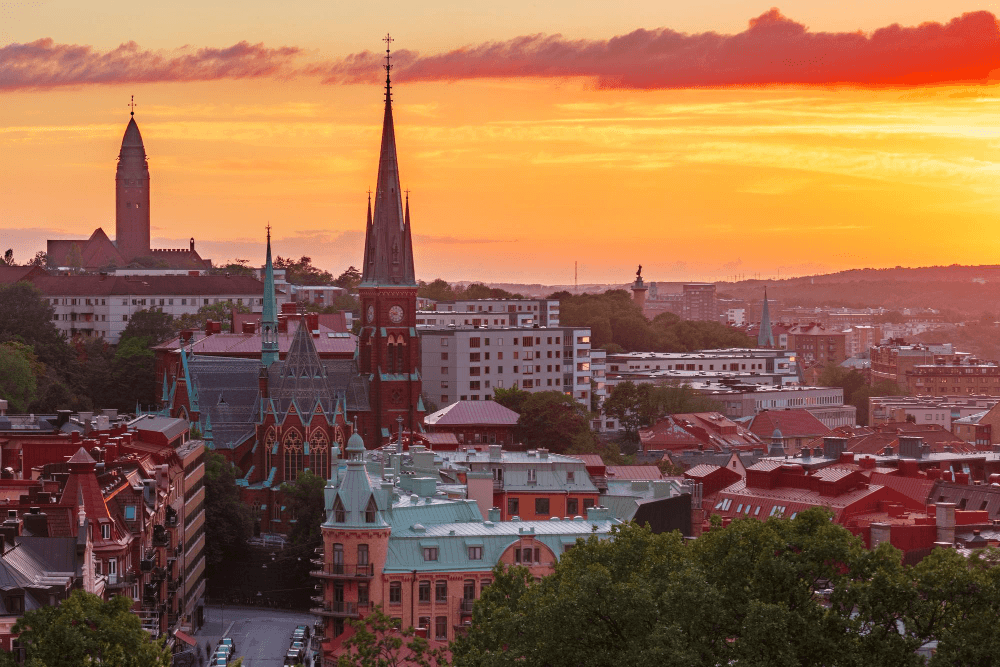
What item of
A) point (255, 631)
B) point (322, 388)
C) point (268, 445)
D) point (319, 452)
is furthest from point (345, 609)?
point (322, 388)

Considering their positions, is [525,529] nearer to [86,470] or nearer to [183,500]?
[86,470]

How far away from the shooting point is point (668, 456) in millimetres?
184500

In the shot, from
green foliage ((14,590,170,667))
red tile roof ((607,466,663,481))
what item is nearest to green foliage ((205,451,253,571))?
red tile roof ((607,466,663,481))

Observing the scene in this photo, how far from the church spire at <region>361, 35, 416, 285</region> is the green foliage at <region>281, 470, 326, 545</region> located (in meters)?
32.5

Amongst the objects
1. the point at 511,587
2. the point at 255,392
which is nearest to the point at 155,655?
the point at 511,587

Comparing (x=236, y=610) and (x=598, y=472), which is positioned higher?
(x=598, y=472)

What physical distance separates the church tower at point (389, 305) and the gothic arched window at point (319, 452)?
31.7 feet

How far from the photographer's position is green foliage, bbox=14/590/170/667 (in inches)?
2623

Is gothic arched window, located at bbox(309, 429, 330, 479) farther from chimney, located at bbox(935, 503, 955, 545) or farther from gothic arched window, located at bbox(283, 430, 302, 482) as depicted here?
chimney, located at bbox(935, 503, 955, 545)

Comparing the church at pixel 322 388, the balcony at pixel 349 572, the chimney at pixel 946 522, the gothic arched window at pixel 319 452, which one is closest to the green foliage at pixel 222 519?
the church at pixel 322 388

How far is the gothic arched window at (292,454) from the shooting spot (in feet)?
562

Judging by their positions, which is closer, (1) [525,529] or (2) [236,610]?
(1) [525,529]

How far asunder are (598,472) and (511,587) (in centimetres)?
5296

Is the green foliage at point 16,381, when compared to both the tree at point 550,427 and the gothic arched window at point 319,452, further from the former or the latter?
the tree at point 550,427
